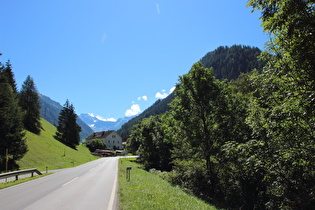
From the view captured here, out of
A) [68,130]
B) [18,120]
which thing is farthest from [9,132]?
[68,130]

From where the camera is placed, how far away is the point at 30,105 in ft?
165

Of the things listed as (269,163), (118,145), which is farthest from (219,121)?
(118,145)

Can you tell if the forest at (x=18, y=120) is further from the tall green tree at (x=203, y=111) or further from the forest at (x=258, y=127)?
the tall green tree at (x=203, y=111)

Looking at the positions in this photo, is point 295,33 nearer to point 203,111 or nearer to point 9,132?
point 203,111

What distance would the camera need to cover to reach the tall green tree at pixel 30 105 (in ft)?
151

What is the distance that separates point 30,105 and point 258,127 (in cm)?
5810

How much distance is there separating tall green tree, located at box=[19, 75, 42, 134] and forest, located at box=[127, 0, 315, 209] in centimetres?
3574

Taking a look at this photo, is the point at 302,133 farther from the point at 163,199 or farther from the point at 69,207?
the point at 69,207

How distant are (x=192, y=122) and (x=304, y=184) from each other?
7.34m

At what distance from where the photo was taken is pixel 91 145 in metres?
82.2

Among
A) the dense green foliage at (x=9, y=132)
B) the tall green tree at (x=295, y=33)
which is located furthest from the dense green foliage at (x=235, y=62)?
the tall green tree at (x=295, y=33)

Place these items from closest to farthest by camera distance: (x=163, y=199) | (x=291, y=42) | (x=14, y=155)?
1. (x=291, y=42)
2. (x=163, y=199)
3. (x=14, y=155)

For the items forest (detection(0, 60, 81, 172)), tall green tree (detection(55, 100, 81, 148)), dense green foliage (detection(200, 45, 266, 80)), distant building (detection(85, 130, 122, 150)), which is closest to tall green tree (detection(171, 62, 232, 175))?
forest (detection(0, 60, 81, 172))

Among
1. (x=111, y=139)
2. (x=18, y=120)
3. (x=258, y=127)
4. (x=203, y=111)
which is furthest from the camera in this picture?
(x=111, y=139)
